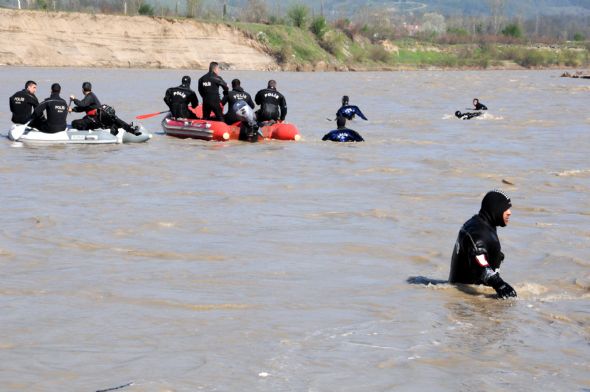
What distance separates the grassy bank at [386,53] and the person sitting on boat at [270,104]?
222 feet

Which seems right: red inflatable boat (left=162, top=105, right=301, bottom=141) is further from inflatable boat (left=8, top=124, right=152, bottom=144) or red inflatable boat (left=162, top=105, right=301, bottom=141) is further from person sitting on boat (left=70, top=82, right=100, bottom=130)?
person sitting on boat (left=70, top=82, right=100, bottom=130)

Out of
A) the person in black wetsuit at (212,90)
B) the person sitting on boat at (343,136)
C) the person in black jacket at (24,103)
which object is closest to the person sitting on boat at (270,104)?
the person in black wetsuit at (212,90)

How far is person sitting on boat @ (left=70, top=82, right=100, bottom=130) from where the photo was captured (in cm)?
2083

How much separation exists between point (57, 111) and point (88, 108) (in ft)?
2.27

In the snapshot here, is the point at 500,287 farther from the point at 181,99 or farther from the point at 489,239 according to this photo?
the point at 181,99

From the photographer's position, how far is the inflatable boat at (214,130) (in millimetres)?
22859

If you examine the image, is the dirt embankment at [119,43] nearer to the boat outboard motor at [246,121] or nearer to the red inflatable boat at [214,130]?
the red inflatable boat at [214,130]

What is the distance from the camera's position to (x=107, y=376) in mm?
6621

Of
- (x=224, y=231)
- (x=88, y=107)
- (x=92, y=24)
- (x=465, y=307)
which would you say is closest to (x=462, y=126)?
(x=88, y=107)

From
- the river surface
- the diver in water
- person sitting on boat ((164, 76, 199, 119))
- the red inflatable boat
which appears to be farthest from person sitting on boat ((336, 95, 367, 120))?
the diver in water

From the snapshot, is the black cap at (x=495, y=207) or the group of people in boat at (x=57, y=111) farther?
the group of people in boat at (x=57, y=111)

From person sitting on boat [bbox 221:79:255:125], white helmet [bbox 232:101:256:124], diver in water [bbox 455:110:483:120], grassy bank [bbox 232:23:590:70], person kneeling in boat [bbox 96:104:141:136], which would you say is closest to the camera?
person kneeling in boat [bbox 96:104:141:136]

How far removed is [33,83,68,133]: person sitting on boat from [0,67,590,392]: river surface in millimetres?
473

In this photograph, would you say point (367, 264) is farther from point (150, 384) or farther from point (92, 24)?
point (92, 24)
